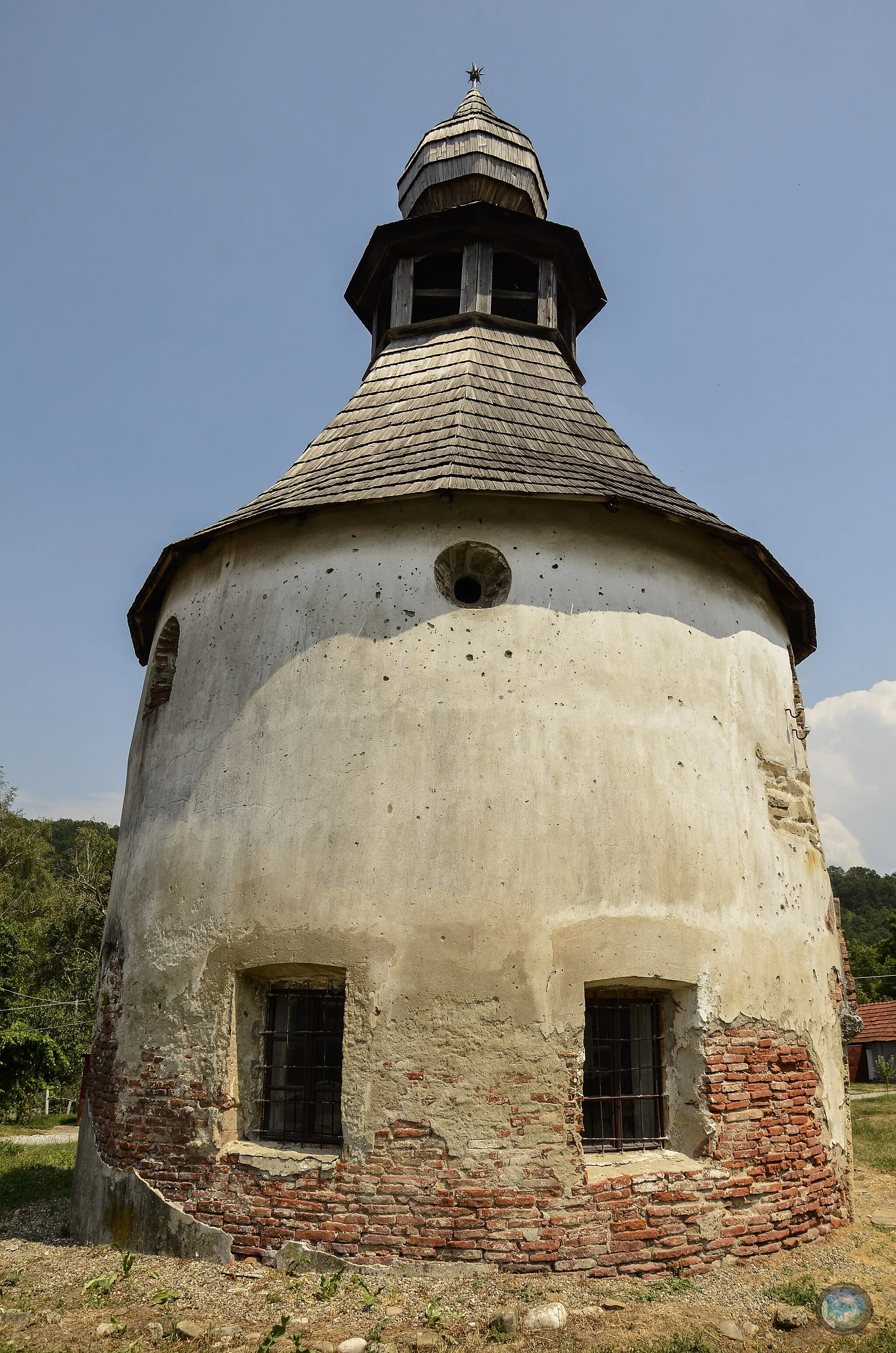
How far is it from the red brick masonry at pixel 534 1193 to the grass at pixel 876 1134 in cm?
425

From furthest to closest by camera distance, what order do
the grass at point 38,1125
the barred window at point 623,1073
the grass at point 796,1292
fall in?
1. the grass at point 38,1125
2. the barred window at point 623,1073
3. the grass at point 796,1292

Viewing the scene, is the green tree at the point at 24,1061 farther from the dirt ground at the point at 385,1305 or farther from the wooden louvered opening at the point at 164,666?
the dirt ground at the point at 385,1305

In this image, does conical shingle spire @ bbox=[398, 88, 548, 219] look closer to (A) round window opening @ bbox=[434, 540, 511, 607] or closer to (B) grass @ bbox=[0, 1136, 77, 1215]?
(A) round window opening @ bbox=[434, 540, 511, 607]

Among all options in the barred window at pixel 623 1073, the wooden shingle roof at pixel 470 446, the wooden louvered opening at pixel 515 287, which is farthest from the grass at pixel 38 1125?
the wooden louvered opening at pixel 515 287

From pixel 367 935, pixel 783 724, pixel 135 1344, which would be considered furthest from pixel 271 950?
pixel 783 724

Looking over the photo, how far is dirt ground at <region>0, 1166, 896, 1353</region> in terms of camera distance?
16.7ft

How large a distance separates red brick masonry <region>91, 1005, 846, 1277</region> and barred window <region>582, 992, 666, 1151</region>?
1.36ft

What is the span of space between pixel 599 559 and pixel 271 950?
3.83m

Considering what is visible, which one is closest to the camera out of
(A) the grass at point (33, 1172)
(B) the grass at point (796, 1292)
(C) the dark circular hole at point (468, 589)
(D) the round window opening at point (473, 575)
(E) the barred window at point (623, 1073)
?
(B) the grass at point (796, 1292)

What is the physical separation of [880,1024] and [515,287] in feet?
90.1

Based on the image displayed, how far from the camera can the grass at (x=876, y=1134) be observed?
10.7 m

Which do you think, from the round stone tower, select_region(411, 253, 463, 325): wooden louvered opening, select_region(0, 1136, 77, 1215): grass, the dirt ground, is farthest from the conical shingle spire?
select_region(0, 1136, 77, 1215): grass

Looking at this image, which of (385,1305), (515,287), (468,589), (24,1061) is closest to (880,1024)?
(24,1061)

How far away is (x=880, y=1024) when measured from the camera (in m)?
30.2
